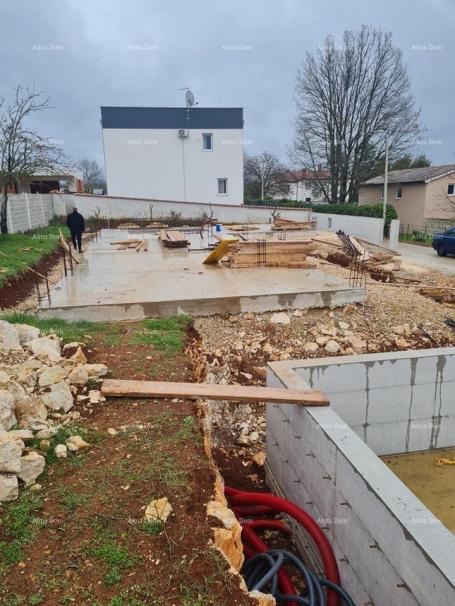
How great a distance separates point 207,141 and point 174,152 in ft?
8.46

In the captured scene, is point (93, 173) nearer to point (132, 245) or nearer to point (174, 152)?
point (174, 152)

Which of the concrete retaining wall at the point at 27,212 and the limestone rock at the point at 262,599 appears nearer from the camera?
the limestone rock at the point at 262,599

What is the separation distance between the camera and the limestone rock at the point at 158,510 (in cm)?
285

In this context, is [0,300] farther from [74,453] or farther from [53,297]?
[74,453]

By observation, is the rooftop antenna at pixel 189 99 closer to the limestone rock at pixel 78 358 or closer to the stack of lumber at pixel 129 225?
the stack of lumber at pixel 129 225

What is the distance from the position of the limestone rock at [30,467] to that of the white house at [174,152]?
28598mm

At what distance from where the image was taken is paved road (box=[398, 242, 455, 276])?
15218 mm

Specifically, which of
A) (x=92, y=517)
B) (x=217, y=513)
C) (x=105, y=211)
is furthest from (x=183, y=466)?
(x=105, y=211)

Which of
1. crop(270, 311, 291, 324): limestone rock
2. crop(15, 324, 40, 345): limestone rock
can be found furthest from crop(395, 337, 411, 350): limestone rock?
crop(15, 324, 40, 345): limestone rock

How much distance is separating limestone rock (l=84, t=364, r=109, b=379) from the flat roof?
28.4 meters

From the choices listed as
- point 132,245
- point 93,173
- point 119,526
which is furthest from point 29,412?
point 93,173

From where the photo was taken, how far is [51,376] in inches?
165

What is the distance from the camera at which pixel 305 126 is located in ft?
107

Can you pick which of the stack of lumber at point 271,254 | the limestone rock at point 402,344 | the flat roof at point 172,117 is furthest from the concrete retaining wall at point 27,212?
the limestone rock at point 402,344
